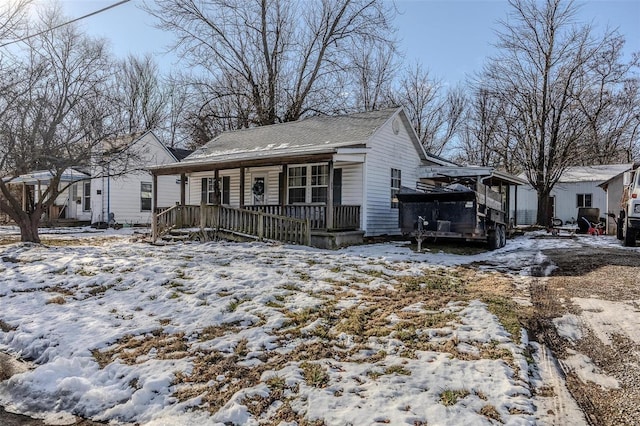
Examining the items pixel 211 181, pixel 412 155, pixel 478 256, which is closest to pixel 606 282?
pixel 478 256

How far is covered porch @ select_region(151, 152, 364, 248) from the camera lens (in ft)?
41.5

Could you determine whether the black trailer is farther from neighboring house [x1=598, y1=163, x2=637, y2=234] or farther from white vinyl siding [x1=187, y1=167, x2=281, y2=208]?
neighboring house [x1=598, y1=163, x2=637, y2=234]

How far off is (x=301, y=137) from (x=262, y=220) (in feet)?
16.6

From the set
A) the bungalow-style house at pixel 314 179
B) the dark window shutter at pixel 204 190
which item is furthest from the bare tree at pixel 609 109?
the dark window shutter at pixel 204 190

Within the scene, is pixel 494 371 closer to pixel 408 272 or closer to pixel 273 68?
pixel 408 272

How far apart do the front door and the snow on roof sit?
897 inches

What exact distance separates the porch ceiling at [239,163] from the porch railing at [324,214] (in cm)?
154

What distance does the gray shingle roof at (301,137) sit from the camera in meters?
14.5

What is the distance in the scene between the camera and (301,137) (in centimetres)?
1648

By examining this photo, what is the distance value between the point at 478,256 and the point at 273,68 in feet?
69.8

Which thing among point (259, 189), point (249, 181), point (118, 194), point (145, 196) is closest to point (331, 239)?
point (259, 189)

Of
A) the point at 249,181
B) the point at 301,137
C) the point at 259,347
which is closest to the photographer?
the point at 259,347

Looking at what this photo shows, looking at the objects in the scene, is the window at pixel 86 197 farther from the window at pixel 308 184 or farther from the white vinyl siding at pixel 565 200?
the white vinyl siding at pixel 565 200

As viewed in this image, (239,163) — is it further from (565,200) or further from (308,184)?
(565,200)
